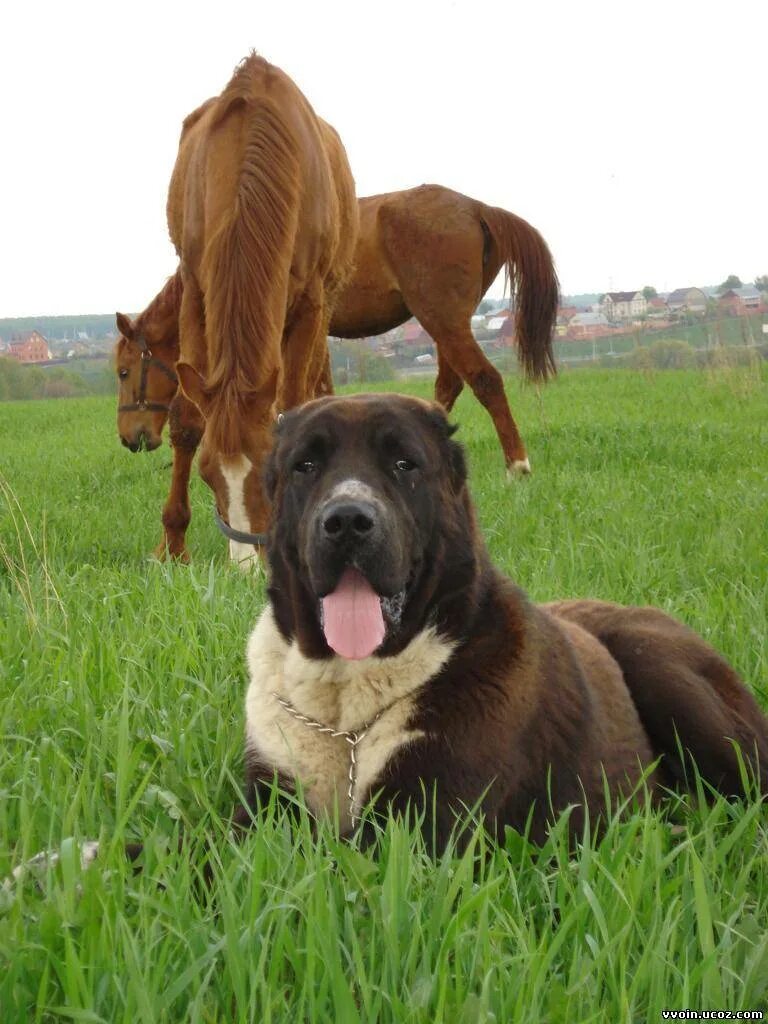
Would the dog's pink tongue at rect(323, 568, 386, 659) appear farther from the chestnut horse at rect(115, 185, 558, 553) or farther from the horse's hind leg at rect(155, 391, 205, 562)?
Result: the chestnut horse at rect(115, 185, 558, 553)

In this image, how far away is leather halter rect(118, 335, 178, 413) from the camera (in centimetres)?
984

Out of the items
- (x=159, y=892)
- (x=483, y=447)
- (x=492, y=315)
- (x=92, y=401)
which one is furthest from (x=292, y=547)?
(x=92, y=401)

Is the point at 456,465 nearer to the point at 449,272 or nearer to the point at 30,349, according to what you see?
the point at 449,272

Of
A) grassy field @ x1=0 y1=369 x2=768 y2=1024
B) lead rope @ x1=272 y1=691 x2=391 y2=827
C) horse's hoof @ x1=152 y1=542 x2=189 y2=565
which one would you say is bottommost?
horse's hoof @ x1=152 y1=542 x2=189 y2=565

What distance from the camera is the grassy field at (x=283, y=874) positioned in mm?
1900

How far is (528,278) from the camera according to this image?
11078mm

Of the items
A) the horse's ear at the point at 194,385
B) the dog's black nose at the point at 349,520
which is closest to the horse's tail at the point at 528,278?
the horse's ear at the point at 194,385

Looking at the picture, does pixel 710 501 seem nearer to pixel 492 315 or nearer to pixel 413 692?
pixel 413 692

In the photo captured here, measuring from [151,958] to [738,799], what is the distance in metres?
1.66

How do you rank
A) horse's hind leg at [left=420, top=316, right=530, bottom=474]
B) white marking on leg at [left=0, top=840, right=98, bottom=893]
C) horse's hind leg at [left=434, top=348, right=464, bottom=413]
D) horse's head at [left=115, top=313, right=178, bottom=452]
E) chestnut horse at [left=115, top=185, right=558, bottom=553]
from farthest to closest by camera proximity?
1. horse's hind leg at [left=434, top=348, right=464, bottom=413]
2. chestnut horse at [left=115, top=185, right=558, bottom=553]
3. horse's hind leg at [left=420, top=316, right=530, bottom=474]
4. horse's head at [left=115, top=313, right=178, bottom=452]
5. white marking on leg at [left=0, top=840, right=98, bottom=893]

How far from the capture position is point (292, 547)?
2.90 metres

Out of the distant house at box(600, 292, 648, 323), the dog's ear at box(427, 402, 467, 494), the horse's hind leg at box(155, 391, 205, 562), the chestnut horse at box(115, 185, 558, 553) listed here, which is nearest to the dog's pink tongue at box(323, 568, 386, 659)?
the dog's ear at box(427, 402, 467, 494)

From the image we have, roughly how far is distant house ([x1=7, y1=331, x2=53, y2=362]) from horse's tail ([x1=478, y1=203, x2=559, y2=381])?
2119 cm

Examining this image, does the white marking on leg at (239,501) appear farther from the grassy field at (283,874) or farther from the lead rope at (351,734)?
the lead rope at (351,734)
